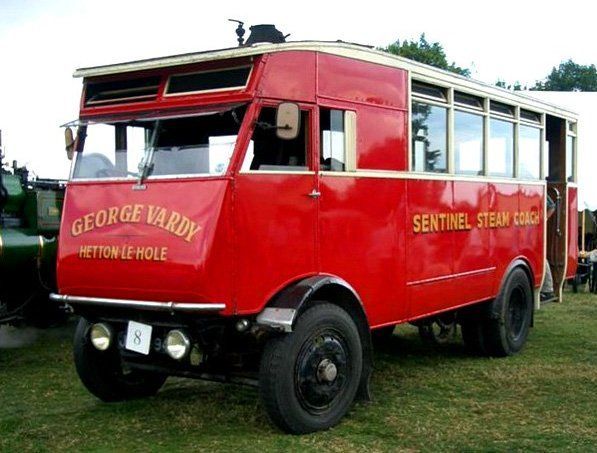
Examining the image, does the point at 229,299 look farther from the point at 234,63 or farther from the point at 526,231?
the point at 526,231

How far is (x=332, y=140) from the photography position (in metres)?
6.20

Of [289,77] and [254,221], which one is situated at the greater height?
[289,77]

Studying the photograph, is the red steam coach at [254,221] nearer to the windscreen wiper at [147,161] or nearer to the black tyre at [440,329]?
the windscreen wiper at [147,161]

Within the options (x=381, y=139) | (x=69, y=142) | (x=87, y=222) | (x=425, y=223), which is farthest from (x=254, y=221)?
(x=425, y=223)

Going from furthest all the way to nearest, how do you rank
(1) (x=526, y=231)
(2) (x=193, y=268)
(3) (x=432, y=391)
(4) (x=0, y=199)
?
(1) (x=526, y=231) → (3) (x=432, y=391) → (2) (x=193, y=268) → (4) (x=0, y=199)

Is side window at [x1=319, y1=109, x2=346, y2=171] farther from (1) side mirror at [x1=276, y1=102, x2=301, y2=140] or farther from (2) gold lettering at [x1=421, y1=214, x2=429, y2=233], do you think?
(2) gold lettering at [x1=421, y1=214, x2=429, y2=233]

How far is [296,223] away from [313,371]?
1.05 m

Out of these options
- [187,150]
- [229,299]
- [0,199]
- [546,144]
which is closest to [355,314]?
[229,299]

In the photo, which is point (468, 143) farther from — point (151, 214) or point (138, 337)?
point (138, 337)

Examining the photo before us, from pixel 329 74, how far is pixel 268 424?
265cm

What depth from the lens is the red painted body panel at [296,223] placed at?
17.6ft

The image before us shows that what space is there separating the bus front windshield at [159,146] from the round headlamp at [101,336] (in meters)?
1.10

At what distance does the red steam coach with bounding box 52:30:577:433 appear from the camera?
17.9 feet

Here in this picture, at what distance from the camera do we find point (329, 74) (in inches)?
243
